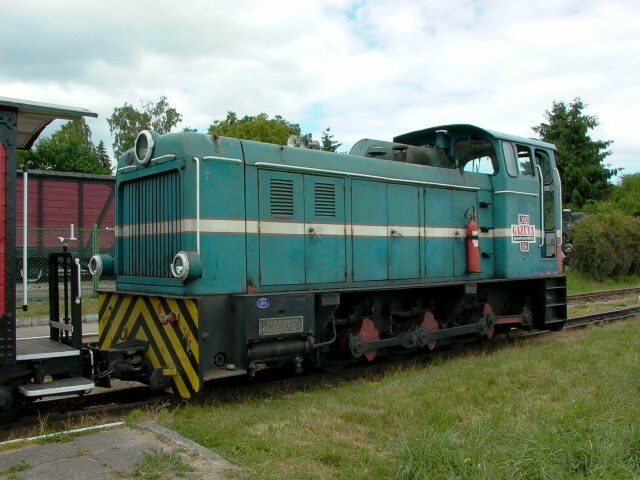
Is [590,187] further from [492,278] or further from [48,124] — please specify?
[48,124]

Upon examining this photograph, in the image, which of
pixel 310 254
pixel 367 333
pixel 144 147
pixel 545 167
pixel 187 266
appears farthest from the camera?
pixel 545 167

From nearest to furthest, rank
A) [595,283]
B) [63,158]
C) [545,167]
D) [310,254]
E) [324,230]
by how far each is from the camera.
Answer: [310,254] < [324,230] < [545,167] < [595,283] < [63,158]

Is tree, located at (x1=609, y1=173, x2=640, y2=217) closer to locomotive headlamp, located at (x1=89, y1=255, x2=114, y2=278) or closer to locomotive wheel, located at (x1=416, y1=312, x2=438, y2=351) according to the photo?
locomotive wheel, located at (x1=416, y1=312, x2=438, y2=351)

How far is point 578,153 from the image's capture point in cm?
3650

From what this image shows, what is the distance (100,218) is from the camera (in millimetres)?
18188

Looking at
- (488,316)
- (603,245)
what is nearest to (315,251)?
(488,316)

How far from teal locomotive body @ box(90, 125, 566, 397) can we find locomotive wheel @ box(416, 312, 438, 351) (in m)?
0.03

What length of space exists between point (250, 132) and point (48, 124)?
30.7 meters

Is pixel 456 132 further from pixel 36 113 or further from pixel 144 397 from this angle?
pixel 36 113

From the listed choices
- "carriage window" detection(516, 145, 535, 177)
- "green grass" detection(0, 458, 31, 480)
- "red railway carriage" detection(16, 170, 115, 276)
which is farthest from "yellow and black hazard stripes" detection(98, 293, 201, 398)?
"red railway carriage" detection(16, 170, 115, 276)

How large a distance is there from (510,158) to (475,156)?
1.91 feet

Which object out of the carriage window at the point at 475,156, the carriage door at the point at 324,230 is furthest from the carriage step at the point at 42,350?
the carriage window at the point at 475,156

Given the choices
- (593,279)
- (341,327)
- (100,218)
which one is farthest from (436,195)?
(593,279)

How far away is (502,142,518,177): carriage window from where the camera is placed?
952 centimetres
